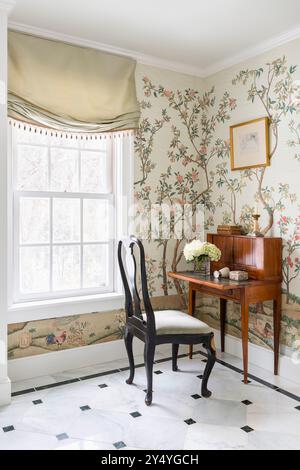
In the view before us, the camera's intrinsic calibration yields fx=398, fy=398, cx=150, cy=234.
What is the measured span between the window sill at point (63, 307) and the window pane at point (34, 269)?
5.0 inches

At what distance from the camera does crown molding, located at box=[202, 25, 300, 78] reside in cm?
315

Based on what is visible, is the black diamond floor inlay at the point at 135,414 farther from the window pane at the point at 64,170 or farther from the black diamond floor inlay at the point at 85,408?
the window pane at the point at 64,170

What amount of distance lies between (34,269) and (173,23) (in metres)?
2.23

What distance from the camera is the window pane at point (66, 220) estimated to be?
339 centimetres

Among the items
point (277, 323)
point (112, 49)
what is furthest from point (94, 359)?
point (112, 49)

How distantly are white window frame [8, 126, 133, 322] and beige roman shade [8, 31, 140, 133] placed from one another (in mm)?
210

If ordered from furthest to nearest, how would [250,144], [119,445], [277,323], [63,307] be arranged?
[250,144] → [63,307] → [277,323] → [119,445]

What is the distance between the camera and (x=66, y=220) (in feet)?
11.3

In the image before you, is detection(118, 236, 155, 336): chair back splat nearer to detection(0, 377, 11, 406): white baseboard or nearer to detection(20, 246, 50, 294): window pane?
detection(20, 246, 50, 294): window pane

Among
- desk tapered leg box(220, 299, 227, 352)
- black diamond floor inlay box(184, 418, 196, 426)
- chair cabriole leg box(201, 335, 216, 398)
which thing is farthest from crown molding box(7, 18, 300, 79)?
black diamond floor inlay box(184, 418, 196, 426)

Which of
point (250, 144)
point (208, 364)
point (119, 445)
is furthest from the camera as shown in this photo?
point (250, 144)

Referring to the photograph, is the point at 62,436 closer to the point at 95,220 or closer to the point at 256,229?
the point at 95,220

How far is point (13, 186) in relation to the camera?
3.18 m

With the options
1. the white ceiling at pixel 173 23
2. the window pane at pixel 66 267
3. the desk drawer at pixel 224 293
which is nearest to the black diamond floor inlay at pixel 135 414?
the desk drawer at pixel 224 293
